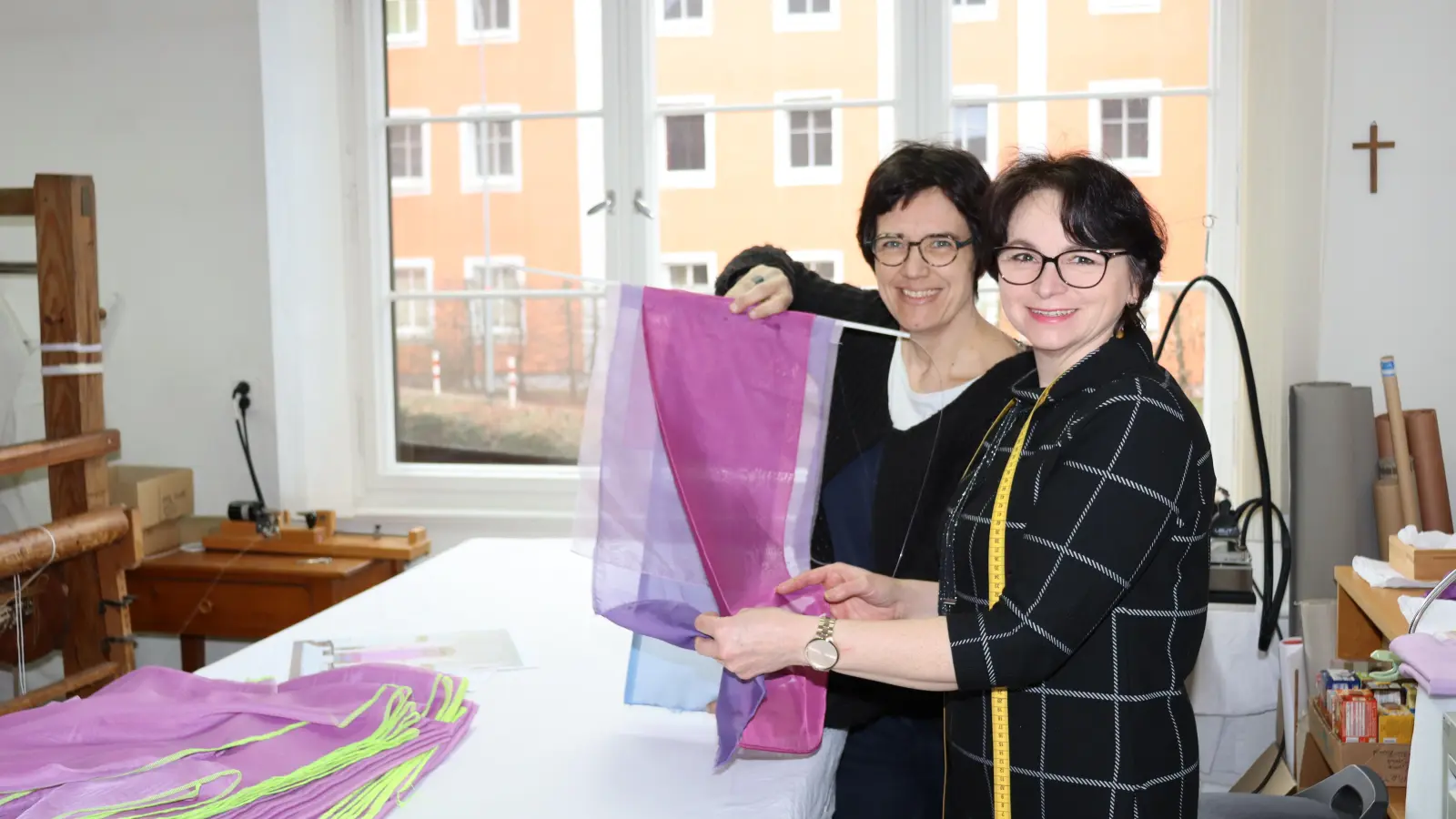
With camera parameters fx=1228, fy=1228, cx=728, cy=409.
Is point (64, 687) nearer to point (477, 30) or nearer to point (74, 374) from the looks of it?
point (74, 374)

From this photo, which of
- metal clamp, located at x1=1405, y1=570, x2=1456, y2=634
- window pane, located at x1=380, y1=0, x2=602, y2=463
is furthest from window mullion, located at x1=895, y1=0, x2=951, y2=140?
metal clamp, located at x1=1405, y1=570, x2=1456, y2=634

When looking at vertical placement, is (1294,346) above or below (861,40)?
below

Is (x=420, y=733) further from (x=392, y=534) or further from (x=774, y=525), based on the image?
(x=392, y=534)

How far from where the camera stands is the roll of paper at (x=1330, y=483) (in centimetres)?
264

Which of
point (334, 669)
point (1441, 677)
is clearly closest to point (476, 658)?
point (334, 669)

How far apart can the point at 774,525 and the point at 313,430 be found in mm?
2236

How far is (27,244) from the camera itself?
3592 mm

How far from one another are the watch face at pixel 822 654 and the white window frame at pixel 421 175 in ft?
9.10

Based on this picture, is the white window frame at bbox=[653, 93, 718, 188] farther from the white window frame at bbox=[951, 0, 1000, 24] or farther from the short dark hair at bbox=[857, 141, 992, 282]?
the short dark hair at bbox=[857, 141, 992, 282]

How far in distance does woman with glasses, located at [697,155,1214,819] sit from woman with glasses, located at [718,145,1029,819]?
0.39 metres

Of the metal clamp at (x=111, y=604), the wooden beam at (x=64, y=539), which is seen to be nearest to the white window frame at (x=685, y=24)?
the wooden beam at (x=64, y=539)

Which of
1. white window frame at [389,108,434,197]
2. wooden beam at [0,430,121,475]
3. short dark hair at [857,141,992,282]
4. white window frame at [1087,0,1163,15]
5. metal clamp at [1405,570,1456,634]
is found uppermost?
white window frame at [1087,0,1163,15]

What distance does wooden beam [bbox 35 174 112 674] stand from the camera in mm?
2490

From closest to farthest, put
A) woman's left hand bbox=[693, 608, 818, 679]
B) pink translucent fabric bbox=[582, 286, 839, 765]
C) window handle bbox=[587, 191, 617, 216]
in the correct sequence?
1. woman's left hand bbox=[693, 608, 818, 679]
2. pink translucent fabric bbox=[582, 286, 839, 765]
3. window handle bbox=[587, 191, 617, 216]
